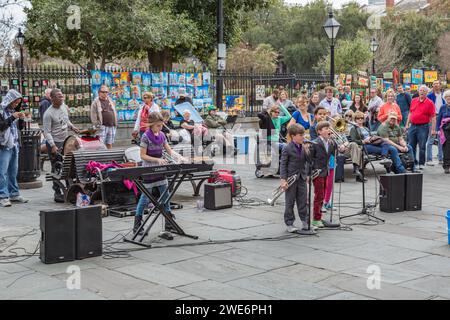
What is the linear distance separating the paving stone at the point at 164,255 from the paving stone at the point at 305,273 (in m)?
1.15

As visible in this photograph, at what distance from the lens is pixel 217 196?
10445 mm

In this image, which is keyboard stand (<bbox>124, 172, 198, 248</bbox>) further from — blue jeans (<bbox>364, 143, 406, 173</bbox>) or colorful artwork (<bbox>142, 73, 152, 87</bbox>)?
colorful artwork (<bbox>142, 73, 152, 87</bbox>)

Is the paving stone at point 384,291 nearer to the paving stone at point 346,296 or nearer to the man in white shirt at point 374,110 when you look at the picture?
the paving stone at point 346,296

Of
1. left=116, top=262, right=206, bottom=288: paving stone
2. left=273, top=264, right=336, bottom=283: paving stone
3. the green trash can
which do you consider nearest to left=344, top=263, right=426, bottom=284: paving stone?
left=273, top=264, right=336, bottom=283: paving stone

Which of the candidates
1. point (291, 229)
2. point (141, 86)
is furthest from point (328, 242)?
point (141, 86)

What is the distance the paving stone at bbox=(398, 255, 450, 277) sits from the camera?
6.95 m

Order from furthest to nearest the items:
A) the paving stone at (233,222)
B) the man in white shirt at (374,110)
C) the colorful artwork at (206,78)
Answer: the colorful artwork at (206,78) → the man in white shirt at (374,110) → the paving stone at (233,222)

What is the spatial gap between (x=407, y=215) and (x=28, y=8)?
69.5 ft

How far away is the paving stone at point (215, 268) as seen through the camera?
6.74 m

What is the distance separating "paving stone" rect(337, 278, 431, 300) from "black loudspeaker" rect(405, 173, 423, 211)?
13.9 feet

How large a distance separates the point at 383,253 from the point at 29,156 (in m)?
7.03

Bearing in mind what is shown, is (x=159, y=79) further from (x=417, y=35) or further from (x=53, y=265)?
(x=417, y=35)

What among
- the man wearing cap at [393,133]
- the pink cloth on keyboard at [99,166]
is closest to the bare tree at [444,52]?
the man wearing cap at [393,133]
